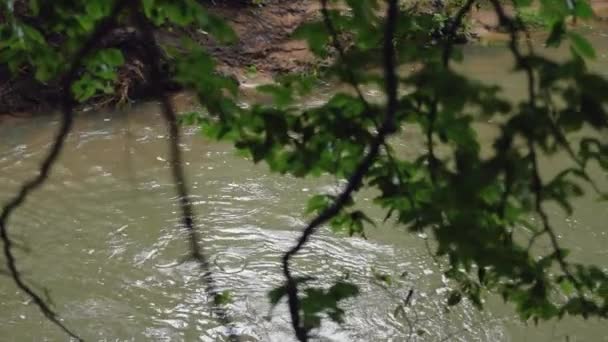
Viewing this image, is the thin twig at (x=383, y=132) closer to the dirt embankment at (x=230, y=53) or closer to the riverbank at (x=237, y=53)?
the riverbank at (x=237, y=53)

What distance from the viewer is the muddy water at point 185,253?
2.82m

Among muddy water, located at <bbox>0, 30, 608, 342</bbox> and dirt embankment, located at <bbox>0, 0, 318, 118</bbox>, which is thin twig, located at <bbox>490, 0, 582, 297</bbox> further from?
dirt embankment, located at <bbox>0, 0, 318, 118</bbox>

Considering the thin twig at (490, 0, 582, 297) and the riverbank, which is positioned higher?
the thin twig at (490, 0, 582, 297)

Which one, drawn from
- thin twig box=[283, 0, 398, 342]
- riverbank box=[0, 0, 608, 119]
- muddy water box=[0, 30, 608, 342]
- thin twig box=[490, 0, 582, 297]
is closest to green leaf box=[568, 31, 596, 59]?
thin twig box=[490, 0, 582, 297]

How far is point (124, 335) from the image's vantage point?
2809 mm

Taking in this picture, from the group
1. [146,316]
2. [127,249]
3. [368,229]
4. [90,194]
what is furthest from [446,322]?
[90,194]

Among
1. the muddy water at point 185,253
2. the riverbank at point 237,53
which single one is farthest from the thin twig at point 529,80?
the riverbank at point 237,53

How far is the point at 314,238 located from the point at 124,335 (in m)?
0.94

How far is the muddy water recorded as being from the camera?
2.82 meters

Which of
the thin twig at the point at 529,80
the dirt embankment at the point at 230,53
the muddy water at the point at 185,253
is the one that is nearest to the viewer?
the thin twig at the point at 529,80

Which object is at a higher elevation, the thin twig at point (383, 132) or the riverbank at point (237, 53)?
the thin twig at point (383, 132)

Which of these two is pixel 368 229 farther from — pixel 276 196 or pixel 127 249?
pixel 127 249

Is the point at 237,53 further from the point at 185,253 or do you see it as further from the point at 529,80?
the point at 529,80

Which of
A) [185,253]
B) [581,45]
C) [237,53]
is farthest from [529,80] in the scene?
[237,53]
